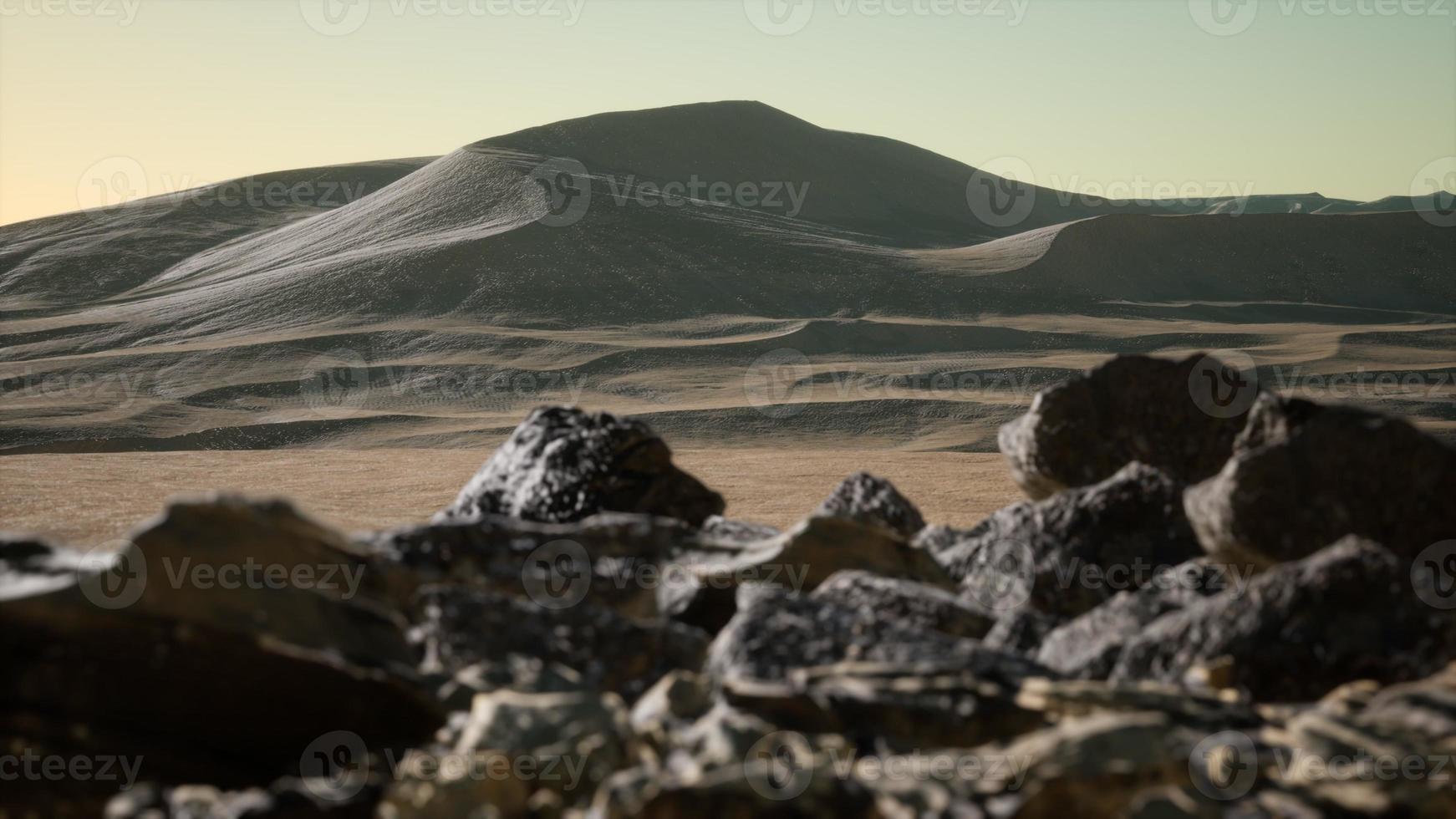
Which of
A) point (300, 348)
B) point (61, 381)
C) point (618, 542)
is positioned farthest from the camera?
point (300, 348)

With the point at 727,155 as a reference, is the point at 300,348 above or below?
below

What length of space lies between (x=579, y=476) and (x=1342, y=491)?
2174 millimetres

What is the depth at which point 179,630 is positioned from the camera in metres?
2.19

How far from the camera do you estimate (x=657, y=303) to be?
31812 millimetres

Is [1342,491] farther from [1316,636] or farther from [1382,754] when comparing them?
[1382,754]

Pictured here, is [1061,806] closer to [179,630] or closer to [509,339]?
→ [179,630]

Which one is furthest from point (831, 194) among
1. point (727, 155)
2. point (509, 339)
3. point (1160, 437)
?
point (1160, 437)

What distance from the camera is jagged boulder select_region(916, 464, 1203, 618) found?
11.5 feet

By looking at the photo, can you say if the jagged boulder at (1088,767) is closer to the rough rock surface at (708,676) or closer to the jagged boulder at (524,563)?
the rough rock surface at (708,676)

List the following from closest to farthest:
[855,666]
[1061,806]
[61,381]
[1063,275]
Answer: [1061,806] < [855,666] < [61,381] < [1063,275]

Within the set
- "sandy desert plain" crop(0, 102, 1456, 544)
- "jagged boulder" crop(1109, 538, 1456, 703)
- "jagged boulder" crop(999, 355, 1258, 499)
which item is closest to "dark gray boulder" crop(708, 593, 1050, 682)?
"jagged boulder" crop(1109, 538, 1456, 703)

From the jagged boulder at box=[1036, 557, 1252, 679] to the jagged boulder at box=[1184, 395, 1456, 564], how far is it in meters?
0.13

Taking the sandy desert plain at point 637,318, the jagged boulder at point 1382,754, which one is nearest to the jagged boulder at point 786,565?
the jagged boulder at point 1382,754

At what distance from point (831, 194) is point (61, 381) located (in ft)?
101
